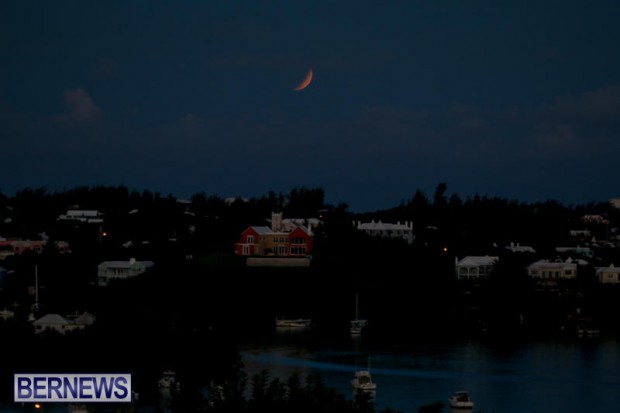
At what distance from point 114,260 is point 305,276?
510 centimetres

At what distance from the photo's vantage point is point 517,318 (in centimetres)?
2250

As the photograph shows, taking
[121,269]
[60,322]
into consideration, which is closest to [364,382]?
[60,322]

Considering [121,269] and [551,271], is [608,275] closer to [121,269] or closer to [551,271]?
[551,271]

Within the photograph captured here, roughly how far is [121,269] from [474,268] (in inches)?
279

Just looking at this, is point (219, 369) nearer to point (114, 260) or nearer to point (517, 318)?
point (517, 318)

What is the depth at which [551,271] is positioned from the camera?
26.0m

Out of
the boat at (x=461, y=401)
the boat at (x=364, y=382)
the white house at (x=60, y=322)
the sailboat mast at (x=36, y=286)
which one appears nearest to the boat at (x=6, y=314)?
the sailboat mast at (x=36, y=286)

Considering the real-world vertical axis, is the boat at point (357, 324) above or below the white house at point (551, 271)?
below

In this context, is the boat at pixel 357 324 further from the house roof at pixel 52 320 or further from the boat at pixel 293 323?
the house roof at pixel 52 320

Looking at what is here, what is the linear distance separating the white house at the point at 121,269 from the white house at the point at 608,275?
8922 mm

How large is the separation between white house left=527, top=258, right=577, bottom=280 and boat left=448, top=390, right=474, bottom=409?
11.5 metres

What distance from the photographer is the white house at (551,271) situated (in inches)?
1016

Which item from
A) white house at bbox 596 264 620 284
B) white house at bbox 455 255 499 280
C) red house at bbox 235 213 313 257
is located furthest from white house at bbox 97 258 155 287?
white house at bbox 596 264 620 284

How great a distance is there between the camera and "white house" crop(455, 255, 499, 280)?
84.5ft
